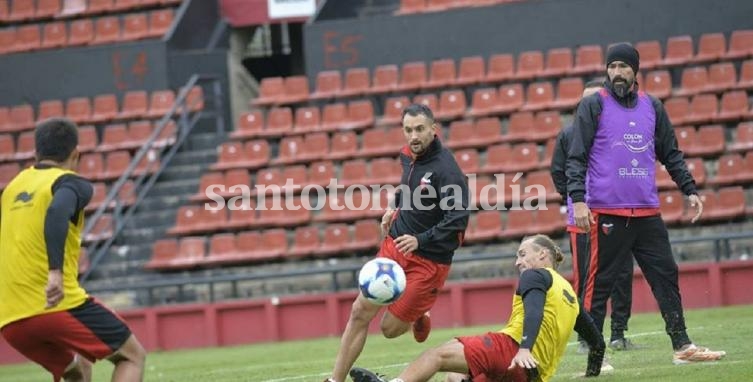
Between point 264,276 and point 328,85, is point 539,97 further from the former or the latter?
point 264,276

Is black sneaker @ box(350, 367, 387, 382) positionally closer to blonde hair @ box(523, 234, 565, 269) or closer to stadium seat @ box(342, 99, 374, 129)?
blonde hair @ box(523, 234, 565, 269)

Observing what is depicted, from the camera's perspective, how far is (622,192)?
1049cm

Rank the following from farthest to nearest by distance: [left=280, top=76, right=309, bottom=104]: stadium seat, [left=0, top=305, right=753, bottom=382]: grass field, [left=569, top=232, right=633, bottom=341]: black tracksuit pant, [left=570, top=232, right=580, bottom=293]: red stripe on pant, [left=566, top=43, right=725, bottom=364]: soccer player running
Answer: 1. [left=280, top=76, right=309, bottom=104]: stadium seat
2. [left=569, top=232, right=633, bottom=341]: black tracksuit pant
3. [left=570, top=232, right=580, bottom=293]: red stripe on pant
4. [left=566, top=43, right=725, bottom=364]: soccer player running
5. [left=0, top=305, right=753, bottom=382]: grass field

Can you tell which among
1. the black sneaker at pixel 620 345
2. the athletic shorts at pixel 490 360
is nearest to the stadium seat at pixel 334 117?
the black sneaker at pixel 620 345

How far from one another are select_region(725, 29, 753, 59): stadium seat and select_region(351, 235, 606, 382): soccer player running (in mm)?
13510

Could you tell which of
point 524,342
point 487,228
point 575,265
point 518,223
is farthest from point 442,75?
point 524,342

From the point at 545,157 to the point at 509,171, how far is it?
63 centimetres

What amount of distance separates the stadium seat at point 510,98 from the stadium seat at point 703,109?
262 cm

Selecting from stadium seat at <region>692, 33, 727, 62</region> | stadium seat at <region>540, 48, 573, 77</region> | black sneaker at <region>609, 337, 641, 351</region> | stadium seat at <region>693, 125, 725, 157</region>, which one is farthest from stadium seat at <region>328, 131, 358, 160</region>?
black sneaker at <region>609, 337, 641, 351</region>

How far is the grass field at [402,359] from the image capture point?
1018 cm

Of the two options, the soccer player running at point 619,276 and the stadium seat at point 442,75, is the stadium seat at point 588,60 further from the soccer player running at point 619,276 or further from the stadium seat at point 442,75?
the soccer player running at point 619,276

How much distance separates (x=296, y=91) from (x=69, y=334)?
16016 mm

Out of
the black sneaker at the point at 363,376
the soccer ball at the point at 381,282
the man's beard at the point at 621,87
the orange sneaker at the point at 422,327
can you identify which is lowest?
the black sneaker at the point at 363,376

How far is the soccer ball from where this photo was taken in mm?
9609
